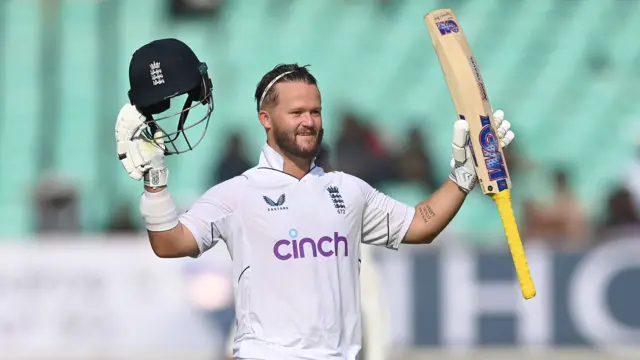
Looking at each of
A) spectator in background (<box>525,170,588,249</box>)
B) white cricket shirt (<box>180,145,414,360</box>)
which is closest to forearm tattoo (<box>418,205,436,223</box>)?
white cricket shirt (<box>180,145,414,360</box>)

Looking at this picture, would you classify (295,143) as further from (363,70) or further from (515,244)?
(363,70)

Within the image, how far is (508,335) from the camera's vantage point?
11070 mm

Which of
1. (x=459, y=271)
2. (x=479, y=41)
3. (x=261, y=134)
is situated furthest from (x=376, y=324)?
(x=479, y=41)

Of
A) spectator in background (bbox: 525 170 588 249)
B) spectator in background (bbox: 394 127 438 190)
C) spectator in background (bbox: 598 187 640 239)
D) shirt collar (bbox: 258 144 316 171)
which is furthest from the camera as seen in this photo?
spectator in background (bbox: 394 127 438 190)

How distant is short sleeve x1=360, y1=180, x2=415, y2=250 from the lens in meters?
4.64

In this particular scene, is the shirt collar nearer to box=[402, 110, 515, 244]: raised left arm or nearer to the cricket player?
the cricket player

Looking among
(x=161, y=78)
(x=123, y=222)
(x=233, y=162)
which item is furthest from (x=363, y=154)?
(x=161, y=78)

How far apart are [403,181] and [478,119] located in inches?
316

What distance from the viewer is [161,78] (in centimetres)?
425

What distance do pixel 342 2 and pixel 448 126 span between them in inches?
72.6

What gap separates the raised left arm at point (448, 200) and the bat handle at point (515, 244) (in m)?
0.12

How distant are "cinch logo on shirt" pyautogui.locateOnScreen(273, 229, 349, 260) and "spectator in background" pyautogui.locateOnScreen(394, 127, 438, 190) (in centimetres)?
825

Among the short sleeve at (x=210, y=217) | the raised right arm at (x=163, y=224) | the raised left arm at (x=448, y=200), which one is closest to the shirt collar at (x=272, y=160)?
the short sleeve at (x=210, y=217)

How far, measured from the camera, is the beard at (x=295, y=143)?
4434mm
